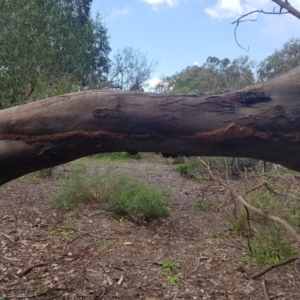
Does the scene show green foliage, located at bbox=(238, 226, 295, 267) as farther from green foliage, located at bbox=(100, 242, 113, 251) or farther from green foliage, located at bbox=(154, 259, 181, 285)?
green foliage, located at bbox=(100, 242, 113, 251)

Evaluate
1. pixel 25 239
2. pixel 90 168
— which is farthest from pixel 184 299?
pixel 90 168

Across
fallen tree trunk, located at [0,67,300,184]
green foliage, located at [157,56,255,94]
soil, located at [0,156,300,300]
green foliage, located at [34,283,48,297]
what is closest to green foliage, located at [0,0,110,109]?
soil, located at [0,156,300,300]

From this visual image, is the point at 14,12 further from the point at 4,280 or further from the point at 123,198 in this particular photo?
the point at 4,280

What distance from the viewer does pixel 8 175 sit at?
195 cm

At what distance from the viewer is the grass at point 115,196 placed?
6438mm

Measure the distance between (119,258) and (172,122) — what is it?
3.43 meters

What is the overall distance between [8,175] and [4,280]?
2.53 m

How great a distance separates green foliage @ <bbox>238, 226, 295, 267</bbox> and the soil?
5.4 inches

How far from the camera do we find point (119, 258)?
4.94m

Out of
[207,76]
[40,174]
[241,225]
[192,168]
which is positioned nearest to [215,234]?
[241,225]

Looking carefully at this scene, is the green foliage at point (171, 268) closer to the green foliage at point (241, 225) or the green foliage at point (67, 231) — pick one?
the green foliage at point (67, 231)

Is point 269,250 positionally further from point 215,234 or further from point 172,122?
point 172,122

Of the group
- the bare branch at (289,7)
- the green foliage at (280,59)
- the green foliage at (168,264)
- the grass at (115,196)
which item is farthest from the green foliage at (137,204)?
the green foliage at (280,59)

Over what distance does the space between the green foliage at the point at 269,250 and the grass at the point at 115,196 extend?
5.36 feet
